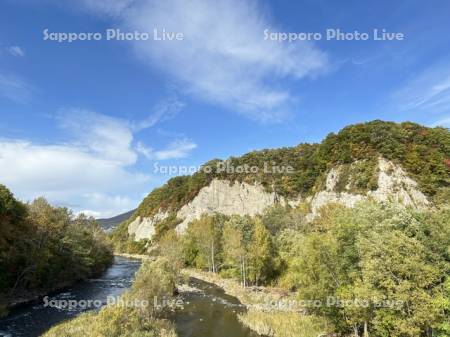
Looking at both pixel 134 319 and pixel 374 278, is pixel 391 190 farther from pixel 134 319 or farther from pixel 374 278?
pixel 134 319

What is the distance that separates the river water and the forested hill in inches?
2269

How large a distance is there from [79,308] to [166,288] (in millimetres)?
11878

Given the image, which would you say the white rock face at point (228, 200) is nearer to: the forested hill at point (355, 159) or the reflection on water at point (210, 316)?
the forested hill at point (355, 159)

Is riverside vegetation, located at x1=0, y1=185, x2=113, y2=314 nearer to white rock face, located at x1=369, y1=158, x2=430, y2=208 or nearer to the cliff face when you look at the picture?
the cliff face

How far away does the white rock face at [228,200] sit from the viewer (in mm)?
126562

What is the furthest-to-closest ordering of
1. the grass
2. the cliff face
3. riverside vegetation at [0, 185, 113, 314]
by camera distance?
1. the cliff face
2. riverside vegetation at [0, 185, 113, 314]
3. the grass

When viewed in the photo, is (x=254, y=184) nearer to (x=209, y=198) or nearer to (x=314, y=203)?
(x=209, y=198)

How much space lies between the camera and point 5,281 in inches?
1566

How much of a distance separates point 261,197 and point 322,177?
30501mm

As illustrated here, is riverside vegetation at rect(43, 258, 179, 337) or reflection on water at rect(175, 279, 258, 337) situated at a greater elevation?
riverside vegetation at rect(43, 258, 179, 337)

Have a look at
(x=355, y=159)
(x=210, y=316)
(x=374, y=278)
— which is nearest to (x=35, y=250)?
(x=210, y=316)

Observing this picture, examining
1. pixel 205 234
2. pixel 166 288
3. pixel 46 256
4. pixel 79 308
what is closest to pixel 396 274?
pixel 166 288

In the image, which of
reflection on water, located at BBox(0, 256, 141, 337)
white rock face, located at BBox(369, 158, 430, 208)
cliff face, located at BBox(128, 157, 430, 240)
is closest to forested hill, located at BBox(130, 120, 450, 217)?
white rock face, located at BBox(369, 158, 430, 208)

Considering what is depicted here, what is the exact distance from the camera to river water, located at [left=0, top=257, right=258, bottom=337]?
30359 mm
